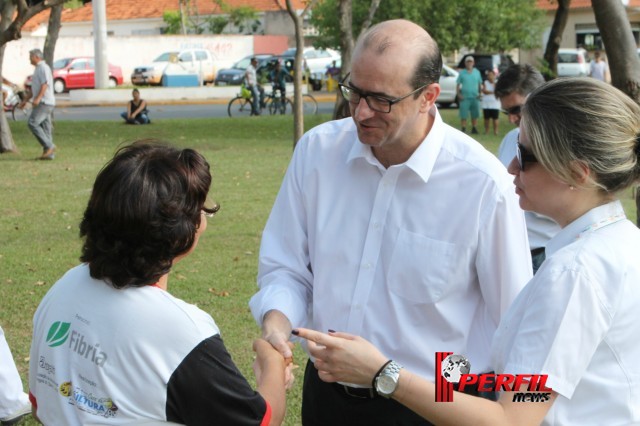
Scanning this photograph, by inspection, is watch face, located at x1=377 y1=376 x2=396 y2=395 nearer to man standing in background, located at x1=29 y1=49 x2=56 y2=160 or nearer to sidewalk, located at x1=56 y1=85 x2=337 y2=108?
man standing in background, located at x1=29 y1=49 x2=56 y2=160

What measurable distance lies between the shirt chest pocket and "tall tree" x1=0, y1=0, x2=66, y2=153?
14841mm

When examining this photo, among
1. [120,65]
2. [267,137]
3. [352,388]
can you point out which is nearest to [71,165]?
[267,137]

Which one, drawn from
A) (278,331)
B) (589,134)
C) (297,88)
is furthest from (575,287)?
(297,88)

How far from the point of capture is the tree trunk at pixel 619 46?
7.61 metres

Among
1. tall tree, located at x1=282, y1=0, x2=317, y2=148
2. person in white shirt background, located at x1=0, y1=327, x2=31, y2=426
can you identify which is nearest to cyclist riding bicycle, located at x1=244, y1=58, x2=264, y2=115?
tall tree, located at x1=282, y1=0, x2=317, y2=148

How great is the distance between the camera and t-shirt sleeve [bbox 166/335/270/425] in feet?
8.23

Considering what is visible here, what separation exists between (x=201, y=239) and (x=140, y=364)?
8143 mm

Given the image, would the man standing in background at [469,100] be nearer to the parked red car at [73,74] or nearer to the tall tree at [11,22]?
the tall tree at [11,22]

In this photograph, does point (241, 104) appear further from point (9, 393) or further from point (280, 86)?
point (9, 393)

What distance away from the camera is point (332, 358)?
258 centimetres

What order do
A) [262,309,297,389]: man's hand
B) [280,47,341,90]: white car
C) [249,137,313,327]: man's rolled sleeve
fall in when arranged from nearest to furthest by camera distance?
[262,309,297,389]: man's hand → [249,137,313,327]: man's rolled sleeve → [280,47,341,90]: white car

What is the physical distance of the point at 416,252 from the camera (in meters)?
3.28

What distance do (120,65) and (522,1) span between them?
22311 mm

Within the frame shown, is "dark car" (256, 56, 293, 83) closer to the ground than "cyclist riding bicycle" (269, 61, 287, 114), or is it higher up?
closer to the ground
